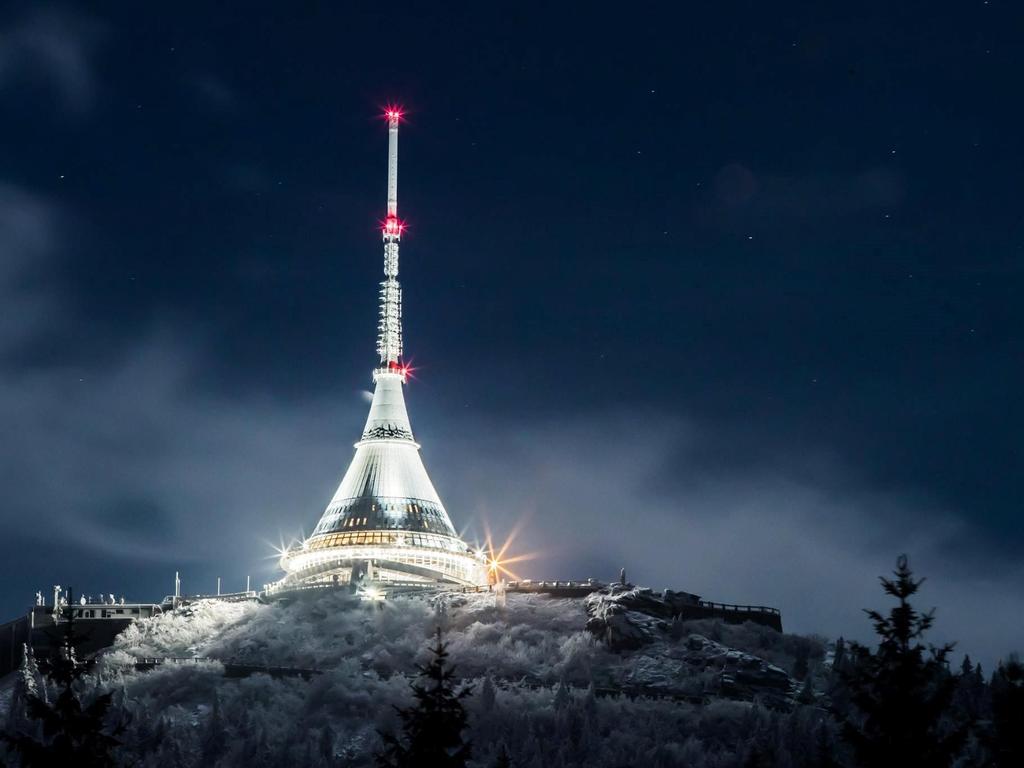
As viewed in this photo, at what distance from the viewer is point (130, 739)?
315 ft

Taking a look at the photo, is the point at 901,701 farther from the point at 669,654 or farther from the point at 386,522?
the point at 386,522

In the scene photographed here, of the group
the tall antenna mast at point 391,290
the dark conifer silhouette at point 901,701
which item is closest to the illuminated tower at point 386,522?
the tall antenna mast at point 391,290

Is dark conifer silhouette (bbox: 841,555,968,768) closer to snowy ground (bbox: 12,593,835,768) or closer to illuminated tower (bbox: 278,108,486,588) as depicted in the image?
snowy ground (bbox: 12,593,835,768)

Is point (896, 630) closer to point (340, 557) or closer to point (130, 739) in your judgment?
point (130, 739)

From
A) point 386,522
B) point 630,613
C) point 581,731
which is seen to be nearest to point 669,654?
point 630,613

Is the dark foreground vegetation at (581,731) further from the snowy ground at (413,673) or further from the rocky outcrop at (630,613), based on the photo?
the rocky outcrop at (630,613)

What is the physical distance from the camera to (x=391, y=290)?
147125 millimetres

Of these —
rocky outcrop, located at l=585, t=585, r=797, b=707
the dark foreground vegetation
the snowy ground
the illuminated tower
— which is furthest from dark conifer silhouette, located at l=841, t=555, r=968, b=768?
the illuminated tower

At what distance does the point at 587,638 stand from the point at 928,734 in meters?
76.1

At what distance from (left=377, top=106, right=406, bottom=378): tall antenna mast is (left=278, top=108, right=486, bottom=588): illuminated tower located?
6.7 inches

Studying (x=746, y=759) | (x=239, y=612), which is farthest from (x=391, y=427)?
(x=746, y=759)

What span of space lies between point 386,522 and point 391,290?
2525 centimetres

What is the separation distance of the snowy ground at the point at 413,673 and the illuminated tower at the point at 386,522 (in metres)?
7.94

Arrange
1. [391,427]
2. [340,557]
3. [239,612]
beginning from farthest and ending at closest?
[391,427]
[340,557]
[239,612]
